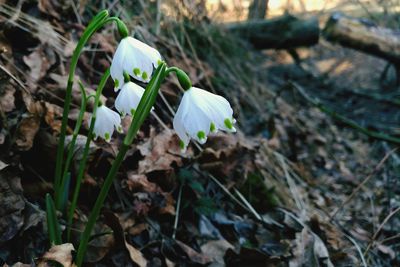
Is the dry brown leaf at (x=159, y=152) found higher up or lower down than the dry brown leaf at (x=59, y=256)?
lower down

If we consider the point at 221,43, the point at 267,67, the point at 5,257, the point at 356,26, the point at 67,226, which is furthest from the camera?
the point at 267,67

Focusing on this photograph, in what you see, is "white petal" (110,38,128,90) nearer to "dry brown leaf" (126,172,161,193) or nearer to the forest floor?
the forest floor

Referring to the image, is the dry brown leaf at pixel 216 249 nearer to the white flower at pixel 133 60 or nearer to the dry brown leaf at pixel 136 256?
the dry brown leaf at pixel 136 256

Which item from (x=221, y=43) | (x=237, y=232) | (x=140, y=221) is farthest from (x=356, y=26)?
(x=140, y=221)

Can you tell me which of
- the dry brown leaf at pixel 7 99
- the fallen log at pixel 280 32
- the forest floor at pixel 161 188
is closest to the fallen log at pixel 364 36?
the fallen log at pixel 280 32

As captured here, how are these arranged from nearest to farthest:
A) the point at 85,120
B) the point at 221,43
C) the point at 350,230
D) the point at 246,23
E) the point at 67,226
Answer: the point at 67,226
the point at 85,120
the point at 350,230
the point at 221,43
the point at 246,23

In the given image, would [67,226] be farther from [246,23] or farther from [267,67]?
[267,67]

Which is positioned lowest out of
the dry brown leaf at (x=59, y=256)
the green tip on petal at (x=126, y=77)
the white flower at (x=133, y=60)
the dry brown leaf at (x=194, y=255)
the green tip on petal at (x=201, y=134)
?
the dry brown leaf at (x=194, y=255)
